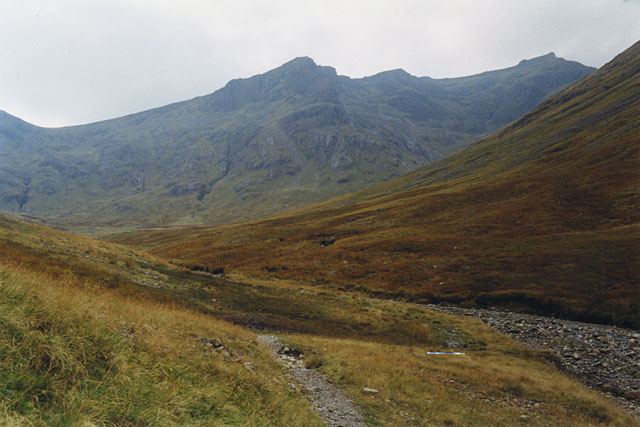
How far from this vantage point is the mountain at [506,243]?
104ft

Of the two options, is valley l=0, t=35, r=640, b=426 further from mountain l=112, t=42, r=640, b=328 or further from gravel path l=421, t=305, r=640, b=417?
mountain l=112, t=42, r=640, b=328

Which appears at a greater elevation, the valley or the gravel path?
the valley

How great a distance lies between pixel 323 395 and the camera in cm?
1123

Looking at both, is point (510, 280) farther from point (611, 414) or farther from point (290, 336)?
point (290, 336)

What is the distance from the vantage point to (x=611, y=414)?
13742mm

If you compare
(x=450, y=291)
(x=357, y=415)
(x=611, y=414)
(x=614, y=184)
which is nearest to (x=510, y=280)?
(x=450, y=291)

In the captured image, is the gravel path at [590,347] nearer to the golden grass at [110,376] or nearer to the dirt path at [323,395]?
the dirt path at [323,395]

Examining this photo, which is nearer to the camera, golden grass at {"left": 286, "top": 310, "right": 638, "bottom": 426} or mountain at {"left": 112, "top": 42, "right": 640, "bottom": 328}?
golden grass at {"left": 286, "top": 310, "right": 638, "bottom": 426}

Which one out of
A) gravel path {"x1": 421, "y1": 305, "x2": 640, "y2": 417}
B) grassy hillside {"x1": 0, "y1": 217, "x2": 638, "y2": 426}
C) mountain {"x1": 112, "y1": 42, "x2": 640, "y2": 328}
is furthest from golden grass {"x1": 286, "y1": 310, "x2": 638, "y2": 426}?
mountain {"x1": 112, "y1": 42, "x2": 640, "y2": 328}

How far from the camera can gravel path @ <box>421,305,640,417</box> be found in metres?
17.2

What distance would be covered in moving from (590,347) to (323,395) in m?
22.5

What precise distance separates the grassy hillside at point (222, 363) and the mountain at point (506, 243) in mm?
10406

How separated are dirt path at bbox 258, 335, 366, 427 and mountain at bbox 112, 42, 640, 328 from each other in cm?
2561

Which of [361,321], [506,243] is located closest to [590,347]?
[361,321]
